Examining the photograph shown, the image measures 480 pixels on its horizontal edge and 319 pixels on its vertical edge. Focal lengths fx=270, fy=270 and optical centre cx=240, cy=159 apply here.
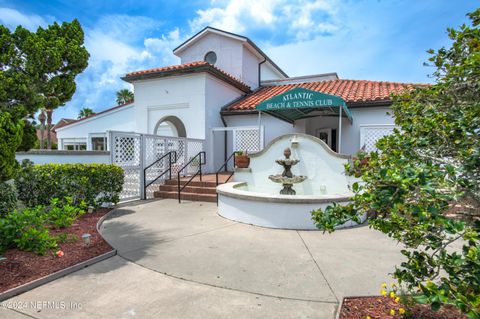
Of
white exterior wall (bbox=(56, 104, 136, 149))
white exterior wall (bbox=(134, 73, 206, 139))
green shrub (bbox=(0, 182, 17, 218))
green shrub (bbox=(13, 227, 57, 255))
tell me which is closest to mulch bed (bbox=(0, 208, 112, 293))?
green shrub (bbox=(13, 227, 57, 255))

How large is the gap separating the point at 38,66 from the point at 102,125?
1506cm

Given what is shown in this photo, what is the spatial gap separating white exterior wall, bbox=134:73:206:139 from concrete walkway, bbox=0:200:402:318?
7231 mm

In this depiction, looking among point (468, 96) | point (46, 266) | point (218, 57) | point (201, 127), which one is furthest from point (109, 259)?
point (218, 57)

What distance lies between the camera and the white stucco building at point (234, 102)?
36.8 ft

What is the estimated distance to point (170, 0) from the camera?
7.37 metres

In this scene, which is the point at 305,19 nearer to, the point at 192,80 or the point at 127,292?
the point at 192,80

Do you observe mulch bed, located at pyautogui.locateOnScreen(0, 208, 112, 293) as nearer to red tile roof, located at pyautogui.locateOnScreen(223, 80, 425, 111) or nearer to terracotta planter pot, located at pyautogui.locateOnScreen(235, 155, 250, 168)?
terracotta planter pot, located at pyautogui.locateOnScreen(235, 155, 250, 168)

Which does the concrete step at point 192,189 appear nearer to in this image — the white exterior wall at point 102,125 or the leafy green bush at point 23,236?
the leafy green bush at point 23,236

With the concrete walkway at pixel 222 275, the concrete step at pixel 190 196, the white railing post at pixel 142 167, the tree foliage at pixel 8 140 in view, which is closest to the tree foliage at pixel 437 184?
the concrete walkway at pixel 222 275

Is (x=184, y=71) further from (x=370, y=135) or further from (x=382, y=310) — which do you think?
(x=382, y=310)

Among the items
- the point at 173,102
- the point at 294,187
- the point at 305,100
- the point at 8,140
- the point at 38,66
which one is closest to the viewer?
the point at 8,140

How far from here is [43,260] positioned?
3971mm

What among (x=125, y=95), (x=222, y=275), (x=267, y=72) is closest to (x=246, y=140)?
(x=222, y=275)

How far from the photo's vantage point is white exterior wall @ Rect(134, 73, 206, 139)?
40.1ft
